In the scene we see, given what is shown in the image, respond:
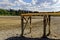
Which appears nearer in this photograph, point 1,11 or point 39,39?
point 39,39

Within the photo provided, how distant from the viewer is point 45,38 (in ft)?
54.1

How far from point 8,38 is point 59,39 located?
167 inches

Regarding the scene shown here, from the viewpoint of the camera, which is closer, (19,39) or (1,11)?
(19,39)

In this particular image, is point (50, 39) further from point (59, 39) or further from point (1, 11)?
point (1, 11)

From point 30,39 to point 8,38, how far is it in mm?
1901

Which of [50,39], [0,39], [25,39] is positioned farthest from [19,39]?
[50,39]

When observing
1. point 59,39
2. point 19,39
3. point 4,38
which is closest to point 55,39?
point 59,39

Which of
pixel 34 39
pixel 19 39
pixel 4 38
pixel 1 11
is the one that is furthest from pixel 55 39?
pixel 1 11

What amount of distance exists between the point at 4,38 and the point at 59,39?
4562 millimetres

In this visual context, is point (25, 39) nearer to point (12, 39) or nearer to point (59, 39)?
point (12, 39)

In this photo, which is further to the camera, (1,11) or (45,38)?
(1,11)

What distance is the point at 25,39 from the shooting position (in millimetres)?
16156

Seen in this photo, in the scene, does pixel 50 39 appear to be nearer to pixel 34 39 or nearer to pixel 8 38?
pixel 34 39

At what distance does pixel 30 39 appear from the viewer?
16188 mm
